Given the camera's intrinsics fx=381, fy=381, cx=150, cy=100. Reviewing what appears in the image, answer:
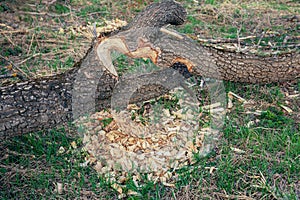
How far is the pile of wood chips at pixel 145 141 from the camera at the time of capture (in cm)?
310

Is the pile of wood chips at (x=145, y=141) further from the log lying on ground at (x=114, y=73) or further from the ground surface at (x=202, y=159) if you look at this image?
the log lying on ground at (x=114, y=73)

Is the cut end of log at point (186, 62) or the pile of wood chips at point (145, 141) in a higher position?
the cut end of log at point (186, 62)

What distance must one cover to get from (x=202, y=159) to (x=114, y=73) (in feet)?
3.35

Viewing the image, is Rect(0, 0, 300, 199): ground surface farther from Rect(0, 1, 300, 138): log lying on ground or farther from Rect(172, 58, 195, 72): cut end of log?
Rect(172, 58, 195, 72): cut end of log

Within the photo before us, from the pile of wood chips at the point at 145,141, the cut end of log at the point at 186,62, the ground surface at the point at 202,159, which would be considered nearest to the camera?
the ground surface at the point at 202,159

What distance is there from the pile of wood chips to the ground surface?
0.09 metres

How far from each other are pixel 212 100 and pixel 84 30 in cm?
234

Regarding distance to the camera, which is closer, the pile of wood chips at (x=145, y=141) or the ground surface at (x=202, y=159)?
the ground surface at (x=202, y=159)

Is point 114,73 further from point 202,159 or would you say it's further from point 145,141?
point 202,159

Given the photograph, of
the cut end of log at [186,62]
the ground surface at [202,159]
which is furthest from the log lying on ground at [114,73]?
the ground surface at [202,159]

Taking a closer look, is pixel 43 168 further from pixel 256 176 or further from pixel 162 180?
pixel 256 176

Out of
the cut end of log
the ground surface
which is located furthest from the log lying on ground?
the ground surface

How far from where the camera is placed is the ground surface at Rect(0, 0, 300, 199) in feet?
9.49

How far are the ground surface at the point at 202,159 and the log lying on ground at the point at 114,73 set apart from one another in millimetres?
249
